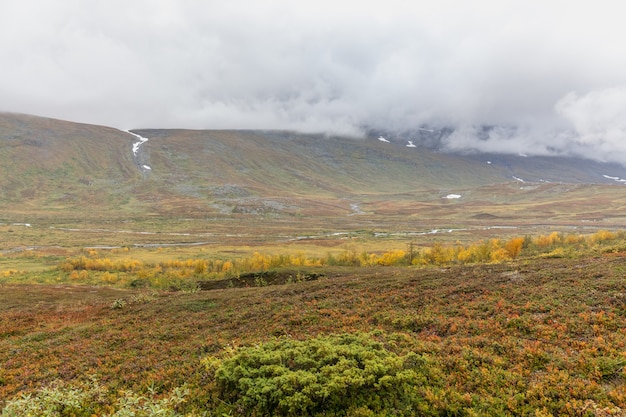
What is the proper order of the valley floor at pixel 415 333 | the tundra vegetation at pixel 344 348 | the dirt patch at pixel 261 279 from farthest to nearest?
the dirt patch at pixel 261 279 → the valley floor at pixel 415 333 → the tundra vegetation at pixel 344 348

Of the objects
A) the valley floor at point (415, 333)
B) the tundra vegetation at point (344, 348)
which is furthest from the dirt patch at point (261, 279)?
the tundra vegetation at point (344, 348)

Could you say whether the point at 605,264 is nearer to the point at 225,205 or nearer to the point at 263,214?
the point at 263,214

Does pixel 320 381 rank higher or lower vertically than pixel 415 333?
higher

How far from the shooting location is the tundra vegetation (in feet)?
29.3

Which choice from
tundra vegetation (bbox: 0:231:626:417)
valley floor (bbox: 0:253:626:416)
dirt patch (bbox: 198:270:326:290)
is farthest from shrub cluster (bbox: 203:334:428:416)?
dirt patch (bbox: 198:270:326:290)

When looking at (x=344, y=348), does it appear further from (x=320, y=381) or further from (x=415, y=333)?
(x=415, y=333)

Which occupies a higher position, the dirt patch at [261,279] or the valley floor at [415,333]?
the valley floor at [415,333]

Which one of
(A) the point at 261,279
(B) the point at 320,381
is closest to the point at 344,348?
(B) the point at 320,381

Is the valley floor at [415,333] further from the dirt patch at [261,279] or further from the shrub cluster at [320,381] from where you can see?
the dirt patch at [261,279]

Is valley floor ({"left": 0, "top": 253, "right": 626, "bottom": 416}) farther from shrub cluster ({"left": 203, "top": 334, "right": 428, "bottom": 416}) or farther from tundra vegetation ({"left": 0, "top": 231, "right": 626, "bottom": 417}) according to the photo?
shrub cluster ({"left": 203, "top": 334, "right": 428, "bottom": 416})

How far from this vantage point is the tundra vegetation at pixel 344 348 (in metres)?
8.93

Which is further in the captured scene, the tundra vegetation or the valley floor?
the valley floor

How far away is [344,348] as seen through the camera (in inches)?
424

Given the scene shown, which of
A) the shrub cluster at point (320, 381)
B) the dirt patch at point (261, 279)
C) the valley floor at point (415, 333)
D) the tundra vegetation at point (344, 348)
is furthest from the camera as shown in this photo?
the dirt patch at point (261, 279)
